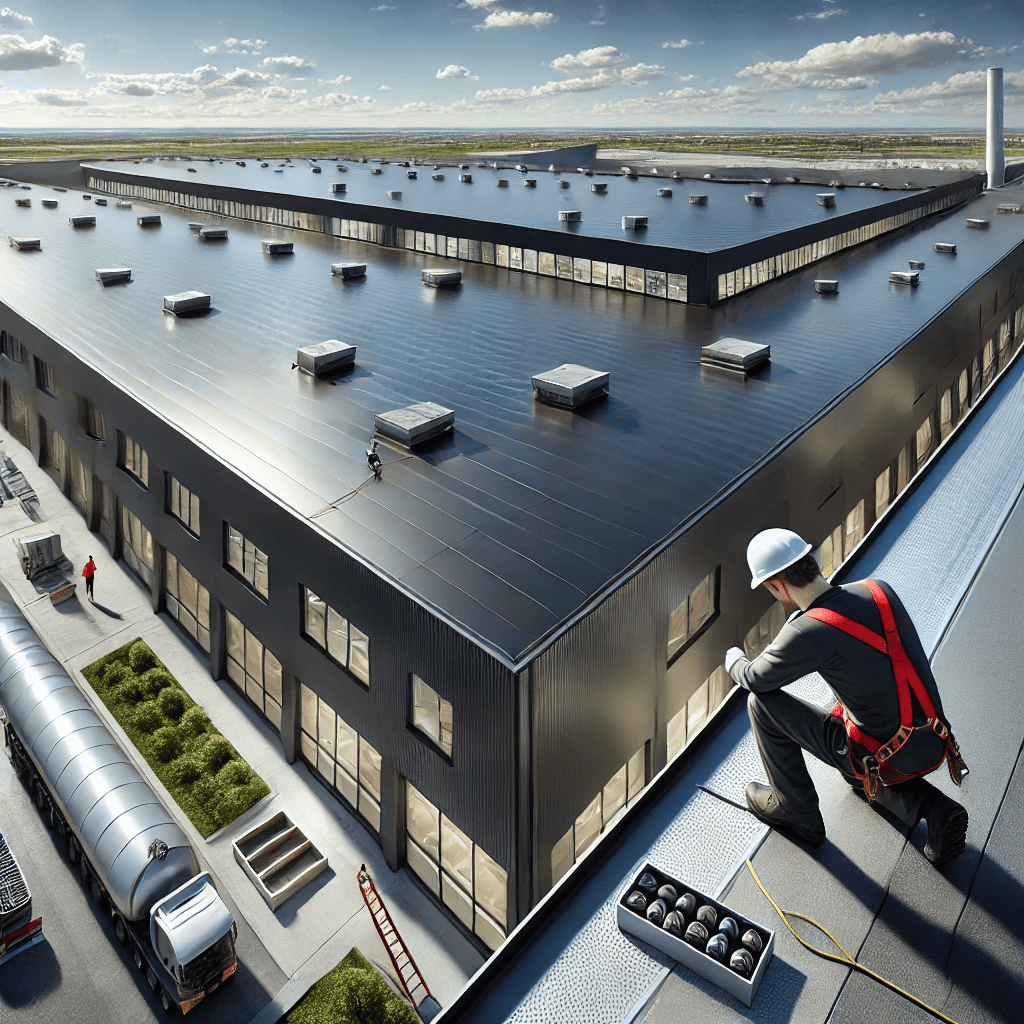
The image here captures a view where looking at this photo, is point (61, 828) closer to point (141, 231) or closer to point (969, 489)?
point (969, 489)

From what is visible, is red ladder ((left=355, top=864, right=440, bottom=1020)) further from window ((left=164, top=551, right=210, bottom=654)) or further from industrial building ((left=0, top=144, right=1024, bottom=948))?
window ((left=164, top=551, right=210, bottom=654))

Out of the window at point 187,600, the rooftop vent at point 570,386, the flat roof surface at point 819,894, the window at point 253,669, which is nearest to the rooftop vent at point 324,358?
the rooftop vent at point 570,386

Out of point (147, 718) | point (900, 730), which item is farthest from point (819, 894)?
point (147, 718)

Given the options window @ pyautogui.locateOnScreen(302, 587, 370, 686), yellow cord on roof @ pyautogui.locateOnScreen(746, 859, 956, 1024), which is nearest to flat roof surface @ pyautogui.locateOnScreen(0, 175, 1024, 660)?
window @ pyautogui.locateOnScreen(302, 587, 370, 686)

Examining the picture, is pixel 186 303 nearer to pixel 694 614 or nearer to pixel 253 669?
pixel 253 669

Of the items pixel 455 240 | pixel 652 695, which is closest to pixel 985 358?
pixel 455 240

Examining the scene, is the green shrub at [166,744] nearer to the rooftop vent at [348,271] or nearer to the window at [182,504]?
the window at [182,504]
